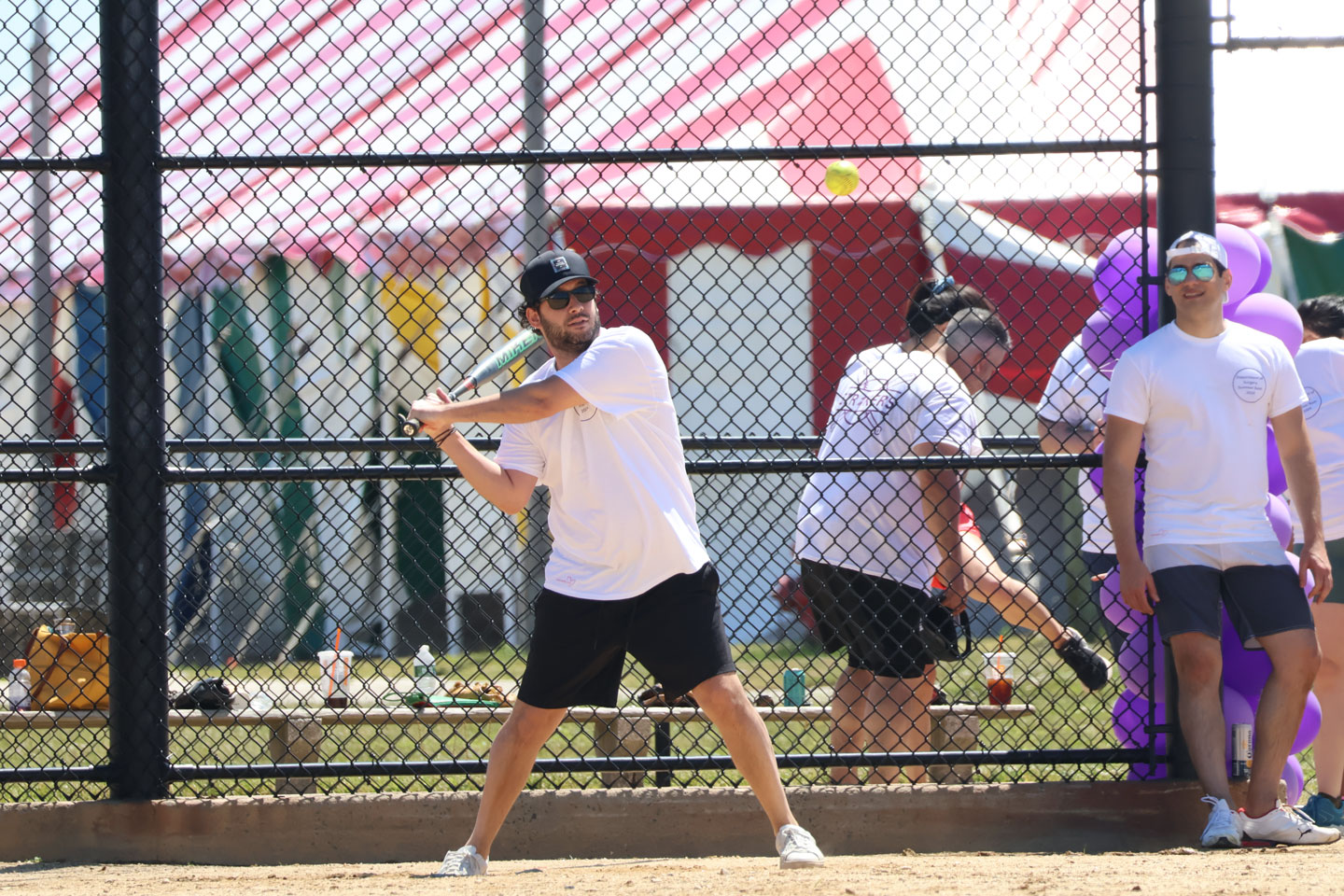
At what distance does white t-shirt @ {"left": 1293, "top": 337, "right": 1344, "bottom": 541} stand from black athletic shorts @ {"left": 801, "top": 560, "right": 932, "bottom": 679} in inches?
49.6

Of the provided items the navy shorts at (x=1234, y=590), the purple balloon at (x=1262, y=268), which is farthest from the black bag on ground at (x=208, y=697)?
the purple balloon at (x=1262, y=268)

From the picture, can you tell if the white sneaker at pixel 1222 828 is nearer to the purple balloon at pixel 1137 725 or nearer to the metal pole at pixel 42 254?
the purple balloon at pixel 1137 725

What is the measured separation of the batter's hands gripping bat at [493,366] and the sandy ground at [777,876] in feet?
3.83

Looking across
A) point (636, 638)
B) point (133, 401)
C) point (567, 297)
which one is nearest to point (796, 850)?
point (636, 638)

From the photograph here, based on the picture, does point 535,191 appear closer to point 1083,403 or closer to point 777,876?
point 1083,403

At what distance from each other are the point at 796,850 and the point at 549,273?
1.59 m

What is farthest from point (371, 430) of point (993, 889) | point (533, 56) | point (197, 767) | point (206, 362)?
point (993, 889)

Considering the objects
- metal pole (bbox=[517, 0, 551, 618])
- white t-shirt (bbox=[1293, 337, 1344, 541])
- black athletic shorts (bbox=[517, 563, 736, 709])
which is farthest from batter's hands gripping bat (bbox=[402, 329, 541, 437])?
white t-shirt (bbox=[1293, 337, 1344, 541])

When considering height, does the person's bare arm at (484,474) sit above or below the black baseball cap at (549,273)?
below

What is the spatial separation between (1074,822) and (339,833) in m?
2.11

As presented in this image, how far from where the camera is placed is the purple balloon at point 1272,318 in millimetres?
4664

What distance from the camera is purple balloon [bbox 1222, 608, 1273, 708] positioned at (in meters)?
4.39

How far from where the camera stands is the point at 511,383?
7.23 metres

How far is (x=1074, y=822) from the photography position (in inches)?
170
